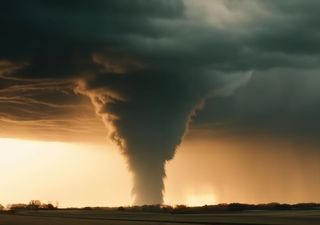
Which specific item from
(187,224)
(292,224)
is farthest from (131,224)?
(292,224)

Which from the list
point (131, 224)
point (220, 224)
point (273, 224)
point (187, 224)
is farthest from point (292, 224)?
point (131, 224)

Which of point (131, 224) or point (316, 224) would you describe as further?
point (131, 224)

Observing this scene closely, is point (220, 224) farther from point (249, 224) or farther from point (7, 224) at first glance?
point (7, 224)

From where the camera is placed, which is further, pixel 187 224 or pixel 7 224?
pixel 187 224

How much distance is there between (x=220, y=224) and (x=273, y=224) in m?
9.24

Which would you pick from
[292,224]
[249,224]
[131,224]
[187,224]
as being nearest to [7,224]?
[131,224]

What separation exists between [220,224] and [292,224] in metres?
11.7

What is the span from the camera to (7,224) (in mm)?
89500

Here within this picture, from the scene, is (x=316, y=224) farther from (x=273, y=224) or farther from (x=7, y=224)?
(x=7, y=224)

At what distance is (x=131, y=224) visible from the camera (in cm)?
9500

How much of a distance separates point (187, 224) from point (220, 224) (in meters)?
5.95

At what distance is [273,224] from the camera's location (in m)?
89.9

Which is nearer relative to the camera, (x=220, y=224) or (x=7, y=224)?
(x=7, y=224)

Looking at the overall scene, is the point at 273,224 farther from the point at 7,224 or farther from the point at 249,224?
the point at 7,224
